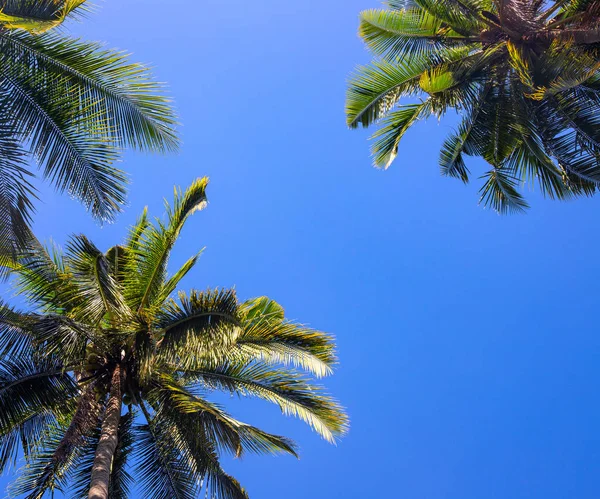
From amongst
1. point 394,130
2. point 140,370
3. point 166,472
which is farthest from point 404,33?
point 166,472

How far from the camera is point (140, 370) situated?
10031 millimetres

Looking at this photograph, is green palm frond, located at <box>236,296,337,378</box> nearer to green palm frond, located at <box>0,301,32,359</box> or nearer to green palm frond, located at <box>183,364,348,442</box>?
green palm frond, located at <box>183,364,348,442</box>

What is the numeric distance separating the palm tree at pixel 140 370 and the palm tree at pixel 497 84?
5.14 m

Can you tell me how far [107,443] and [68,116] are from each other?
528cm

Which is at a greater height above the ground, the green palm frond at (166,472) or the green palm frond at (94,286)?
the green palm frond at (94,286)

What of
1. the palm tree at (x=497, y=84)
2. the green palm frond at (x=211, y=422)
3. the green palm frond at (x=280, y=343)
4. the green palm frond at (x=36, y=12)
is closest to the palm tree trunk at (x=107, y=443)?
the green palm frond at (x=211, y=422)

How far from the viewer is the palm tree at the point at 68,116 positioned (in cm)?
919

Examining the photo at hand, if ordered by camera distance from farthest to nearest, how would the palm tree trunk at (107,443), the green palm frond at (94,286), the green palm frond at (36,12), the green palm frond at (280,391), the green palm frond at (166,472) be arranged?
the green palm frond at (280,391), the green palm frond at (166,472), the green palm frond at (94,286), the palm tree trunk at (107,443), the green palm frond at (36,12)

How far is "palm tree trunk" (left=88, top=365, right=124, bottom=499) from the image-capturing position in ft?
29.8

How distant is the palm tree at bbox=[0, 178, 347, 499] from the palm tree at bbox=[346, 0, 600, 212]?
5.14 metres

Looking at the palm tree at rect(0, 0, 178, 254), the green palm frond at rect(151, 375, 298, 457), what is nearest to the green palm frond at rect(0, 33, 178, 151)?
the palm tree at rect(0, 0, 178, 254)

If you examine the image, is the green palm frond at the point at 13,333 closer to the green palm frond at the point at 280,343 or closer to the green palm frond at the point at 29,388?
the green palm frond at the point at 29,388

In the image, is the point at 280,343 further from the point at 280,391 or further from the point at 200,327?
the point at 200,327

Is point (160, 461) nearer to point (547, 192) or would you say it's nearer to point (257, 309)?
point (257, 309)
